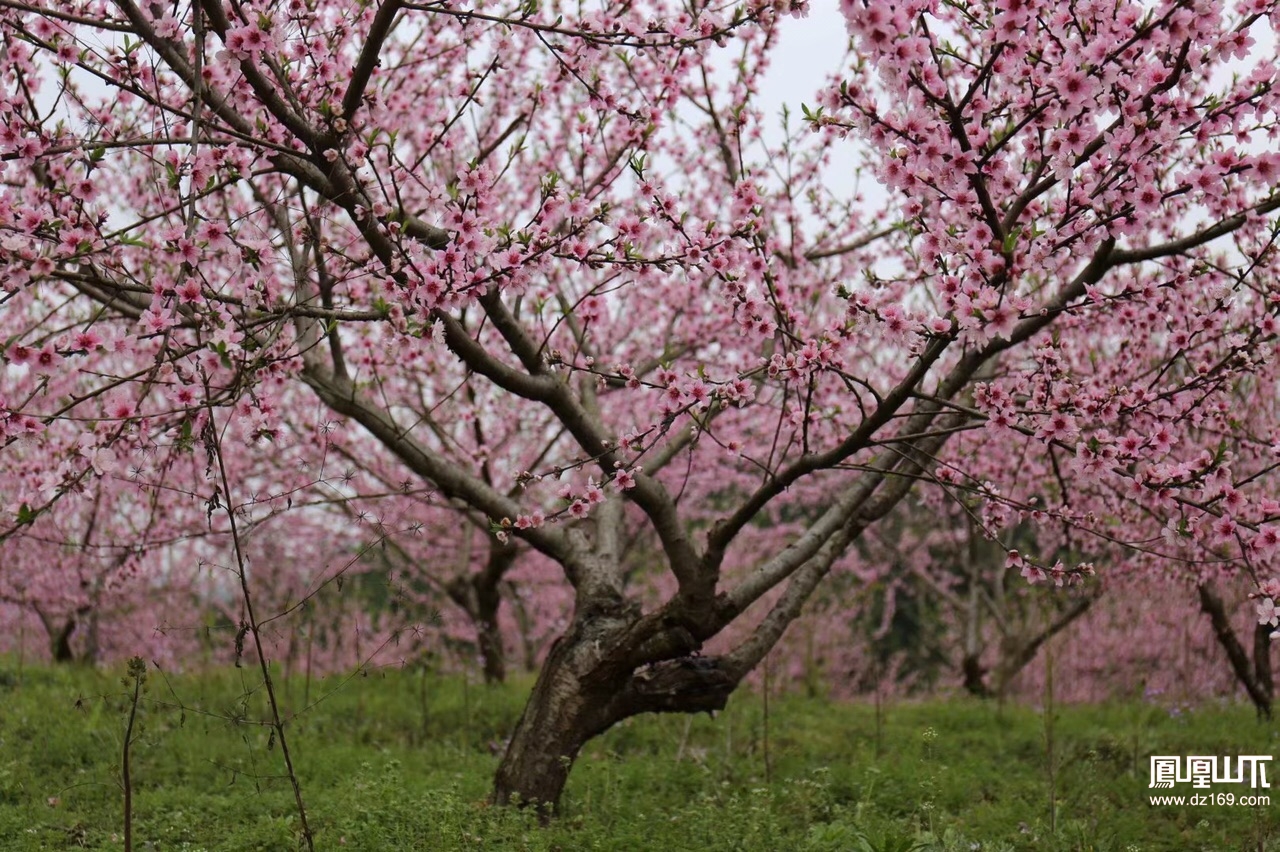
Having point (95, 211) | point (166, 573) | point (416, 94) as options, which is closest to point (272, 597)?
point (166, 573)

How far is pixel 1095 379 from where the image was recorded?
5586 mm

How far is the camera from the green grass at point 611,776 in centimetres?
432

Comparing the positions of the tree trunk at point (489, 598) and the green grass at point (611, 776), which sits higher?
the tree trunk at point (489, 598)

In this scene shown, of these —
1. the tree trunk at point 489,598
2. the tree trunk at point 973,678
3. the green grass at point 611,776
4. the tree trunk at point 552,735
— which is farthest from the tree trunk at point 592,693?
the tree trunk at point 973,678

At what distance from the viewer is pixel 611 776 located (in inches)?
218

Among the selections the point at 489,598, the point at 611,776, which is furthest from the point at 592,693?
the point at 489,598

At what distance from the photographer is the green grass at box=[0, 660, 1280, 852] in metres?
4.32

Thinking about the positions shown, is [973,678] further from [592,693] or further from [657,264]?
[657,264]

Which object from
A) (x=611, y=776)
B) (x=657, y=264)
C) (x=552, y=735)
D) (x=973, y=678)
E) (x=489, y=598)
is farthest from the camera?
(x=973, y=678)

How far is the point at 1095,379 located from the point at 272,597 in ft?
41.6

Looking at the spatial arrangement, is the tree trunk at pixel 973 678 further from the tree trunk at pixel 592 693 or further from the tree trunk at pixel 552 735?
the tree trunk at pixel 552 735

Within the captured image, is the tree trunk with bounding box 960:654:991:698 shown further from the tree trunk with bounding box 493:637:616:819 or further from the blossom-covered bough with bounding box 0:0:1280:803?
the tree trunk with bounding box 493:637:616:819

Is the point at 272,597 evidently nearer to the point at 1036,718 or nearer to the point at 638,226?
the point at 1036,718

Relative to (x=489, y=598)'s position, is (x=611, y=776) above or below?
below
